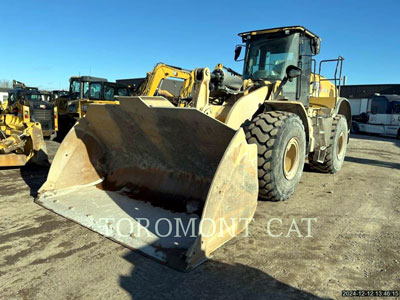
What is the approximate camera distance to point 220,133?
130 inches

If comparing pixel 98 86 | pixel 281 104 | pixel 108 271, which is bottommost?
pixel 108 271

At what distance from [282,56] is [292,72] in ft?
1.97

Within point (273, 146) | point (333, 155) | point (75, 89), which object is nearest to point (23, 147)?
point (273, 146)

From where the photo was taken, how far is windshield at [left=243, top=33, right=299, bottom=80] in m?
5.17

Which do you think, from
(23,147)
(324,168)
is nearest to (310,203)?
(324,168)

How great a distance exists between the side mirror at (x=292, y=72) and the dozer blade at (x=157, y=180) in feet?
6.80

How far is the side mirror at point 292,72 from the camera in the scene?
4.74 meters

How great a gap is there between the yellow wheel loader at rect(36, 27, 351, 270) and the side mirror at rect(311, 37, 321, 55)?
0.06 feet

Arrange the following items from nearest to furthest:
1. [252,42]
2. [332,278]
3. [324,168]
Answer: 1. [332,278]
2. [252,42]
3. [324,168]

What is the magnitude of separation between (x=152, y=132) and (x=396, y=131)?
17.8 meters

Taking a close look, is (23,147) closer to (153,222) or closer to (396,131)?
(153,222)

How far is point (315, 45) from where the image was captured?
5449 mm

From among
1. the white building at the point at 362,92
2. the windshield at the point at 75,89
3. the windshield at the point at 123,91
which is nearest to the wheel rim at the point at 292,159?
the windshield at the point at 123,91

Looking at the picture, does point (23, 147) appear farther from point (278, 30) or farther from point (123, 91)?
point (123, 91)
